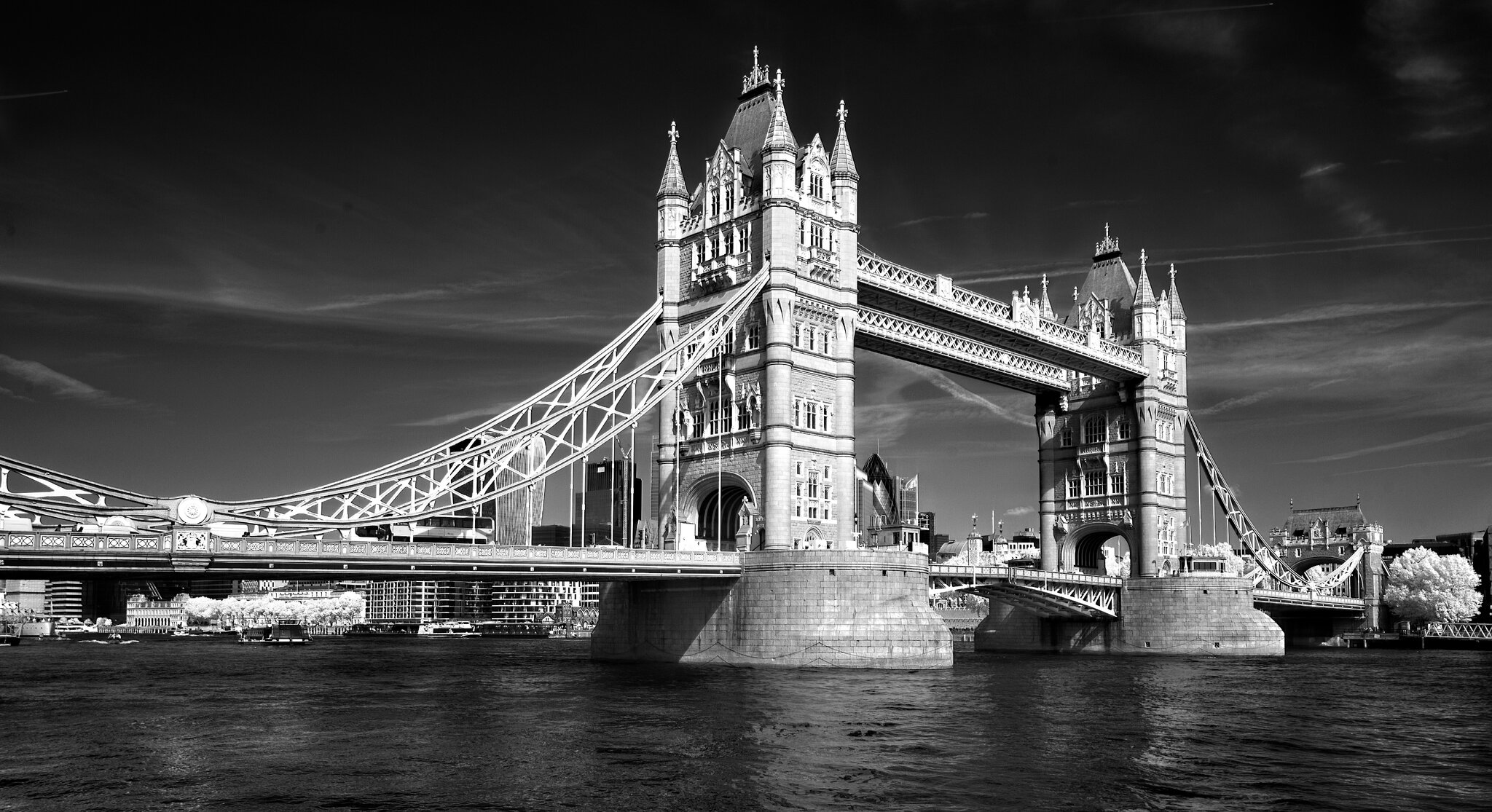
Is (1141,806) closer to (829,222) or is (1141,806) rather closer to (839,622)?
(839,622)

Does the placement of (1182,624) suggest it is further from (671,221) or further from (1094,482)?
(671,221)

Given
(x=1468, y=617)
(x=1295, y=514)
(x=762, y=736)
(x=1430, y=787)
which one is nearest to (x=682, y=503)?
(x=762, y=736)

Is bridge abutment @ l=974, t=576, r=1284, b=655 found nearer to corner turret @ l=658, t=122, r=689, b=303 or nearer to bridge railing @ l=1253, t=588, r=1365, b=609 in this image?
bridge railing @ l=1253, t=588, r=1365, b=609

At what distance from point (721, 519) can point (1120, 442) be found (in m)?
40.6

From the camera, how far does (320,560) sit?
5391cm

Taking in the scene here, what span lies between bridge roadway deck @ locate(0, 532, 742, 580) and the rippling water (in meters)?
4.97

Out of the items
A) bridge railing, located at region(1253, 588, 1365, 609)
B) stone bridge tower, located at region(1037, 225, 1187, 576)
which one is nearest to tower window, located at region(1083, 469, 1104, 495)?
stone bridge tower, located at region(1037, 225, 1187, 576)

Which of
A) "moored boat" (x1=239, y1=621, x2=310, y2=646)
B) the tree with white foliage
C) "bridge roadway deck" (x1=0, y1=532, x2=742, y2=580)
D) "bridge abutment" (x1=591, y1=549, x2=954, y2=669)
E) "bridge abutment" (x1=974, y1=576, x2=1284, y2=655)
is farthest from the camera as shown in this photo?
"moored boat" (x1=239, y1=621, x2=310, y2=646)

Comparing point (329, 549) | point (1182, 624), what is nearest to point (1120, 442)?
point (1182, 624)

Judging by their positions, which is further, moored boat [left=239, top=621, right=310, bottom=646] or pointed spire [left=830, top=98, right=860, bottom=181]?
moored boat [left=239, top=621, right=310, bottom=646]

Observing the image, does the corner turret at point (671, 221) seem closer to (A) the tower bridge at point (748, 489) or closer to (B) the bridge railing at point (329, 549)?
(A) the tower bridge at point (748, 489)

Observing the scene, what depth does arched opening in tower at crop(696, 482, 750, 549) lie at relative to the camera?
258 ft

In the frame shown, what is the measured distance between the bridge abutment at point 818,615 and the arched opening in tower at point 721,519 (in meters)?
8.55

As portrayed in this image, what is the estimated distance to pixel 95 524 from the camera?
50594 millimetres
